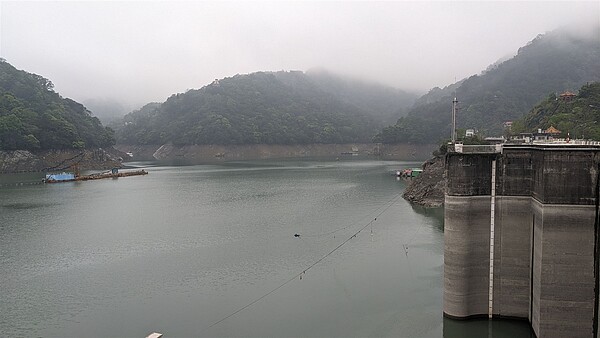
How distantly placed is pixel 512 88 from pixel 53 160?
452 ft

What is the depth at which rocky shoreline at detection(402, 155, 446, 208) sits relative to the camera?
169 feet

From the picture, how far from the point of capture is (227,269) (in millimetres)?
28750

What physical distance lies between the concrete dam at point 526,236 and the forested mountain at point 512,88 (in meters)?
113

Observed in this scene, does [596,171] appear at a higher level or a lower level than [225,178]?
higher

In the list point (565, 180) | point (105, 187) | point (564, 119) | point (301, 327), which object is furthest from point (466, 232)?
point (105, 187)

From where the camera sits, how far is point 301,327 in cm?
2031

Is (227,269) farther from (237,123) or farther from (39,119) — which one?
(237,123)

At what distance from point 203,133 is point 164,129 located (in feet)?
68.5

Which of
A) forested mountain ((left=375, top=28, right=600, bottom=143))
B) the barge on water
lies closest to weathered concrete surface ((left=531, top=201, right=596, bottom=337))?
the barge on water

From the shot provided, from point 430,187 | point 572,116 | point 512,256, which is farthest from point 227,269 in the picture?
point 572,116

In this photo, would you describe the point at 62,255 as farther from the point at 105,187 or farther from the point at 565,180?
the point at 105,187

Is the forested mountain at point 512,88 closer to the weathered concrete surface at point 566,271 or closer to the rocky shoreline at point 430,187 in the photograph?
the rocky shoreline at point 430,187

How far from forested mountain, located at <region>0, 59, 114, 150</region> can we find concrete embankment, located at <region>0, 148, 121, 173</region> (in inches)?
58.9

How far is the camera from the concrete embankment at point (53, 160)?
95125 millimetres
